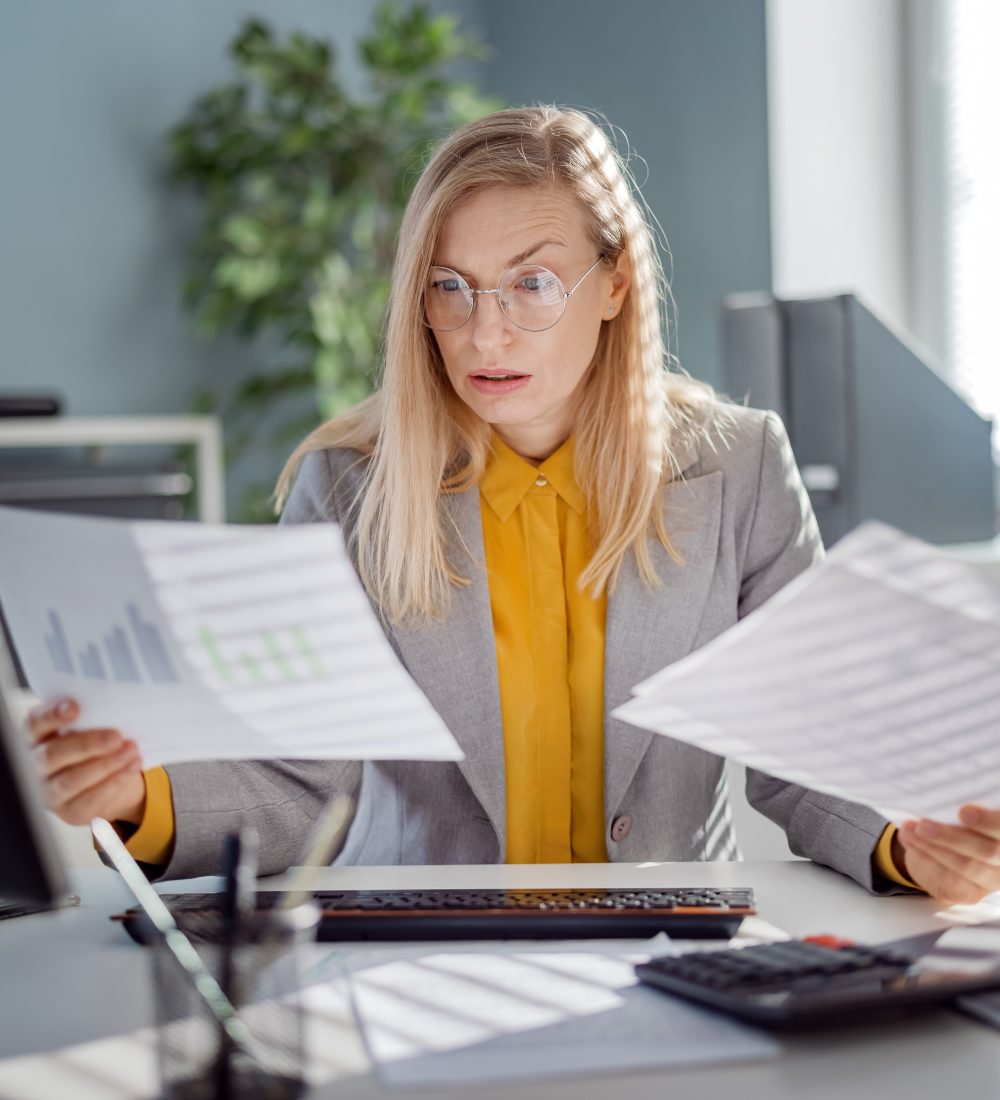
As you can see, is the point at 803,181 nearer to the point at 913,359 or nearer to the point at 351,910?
the point at 913,359

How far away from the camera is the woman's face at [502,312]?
1.37 metres

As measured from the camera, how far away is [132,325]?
11.8ft

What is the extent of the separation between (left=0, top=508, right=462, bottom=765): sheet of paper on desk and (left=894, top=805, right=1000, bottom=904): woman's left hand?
38cm

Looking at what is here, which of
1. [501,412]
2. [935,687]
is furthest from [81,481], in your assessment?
[935,687]

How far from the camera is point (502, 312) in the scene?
4.49ft

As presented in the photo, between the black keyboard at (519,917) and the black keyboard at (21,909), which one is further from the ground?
the black keyboard at (519,917)

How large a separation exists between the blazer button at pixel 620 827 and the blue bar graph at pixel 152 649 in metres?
0.60

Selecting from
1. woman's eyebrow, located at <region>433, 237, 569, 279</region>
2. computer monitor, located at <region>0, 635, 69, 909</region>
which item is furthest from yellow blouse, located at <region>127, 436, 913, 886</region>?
computer monitor, located at <region>0, 635, 69, 909</region>

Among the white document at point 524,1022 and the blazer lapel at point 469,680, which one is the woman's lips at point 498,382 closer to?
the blazer lapel at point 469,680

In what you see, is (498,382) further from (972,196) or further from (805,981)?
(972,196)

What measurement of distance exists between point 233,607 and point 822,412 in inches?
60.4

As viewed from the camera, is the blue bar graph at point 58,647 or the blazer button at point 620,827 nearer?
the blue bar graph at point 58,647

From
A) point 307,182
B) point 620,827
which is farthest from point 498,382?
point 307,182

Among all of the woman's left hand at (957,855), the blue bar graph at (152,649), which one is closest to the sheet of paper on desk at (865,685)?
the woman's left hand at (957,855)
